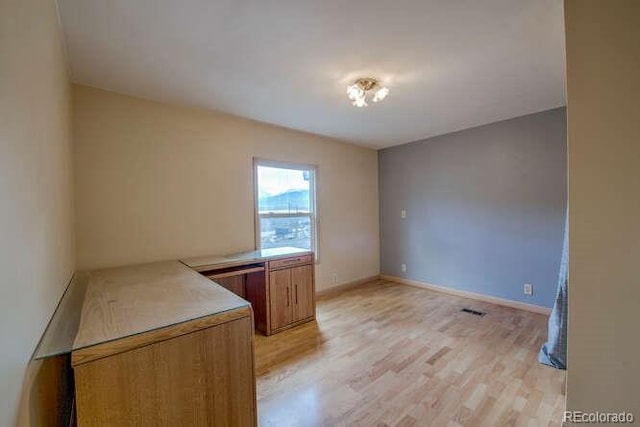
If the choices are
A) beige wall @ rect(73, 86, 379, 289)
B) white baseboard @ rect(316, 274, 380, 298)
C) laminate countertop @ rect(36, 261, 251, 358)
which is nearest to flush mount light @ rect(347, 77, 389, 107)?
beige wall @ rect(73, 86, 379, 289)

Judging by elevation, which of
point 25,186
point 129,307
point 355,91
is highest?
point 355,91

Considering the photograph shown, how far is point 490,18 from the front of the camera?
1.53 meters

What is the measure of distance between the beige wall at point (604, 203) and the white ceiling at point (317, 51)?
38cm

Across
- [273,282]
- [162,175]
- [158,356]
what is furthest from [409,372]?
[162,175]

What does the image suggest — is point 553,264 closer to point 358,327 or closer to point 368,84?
point 358,327

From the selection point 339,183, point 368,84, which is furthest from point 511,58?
point 339,183

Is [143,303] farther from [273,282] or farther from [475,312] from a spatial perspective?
[475,312]

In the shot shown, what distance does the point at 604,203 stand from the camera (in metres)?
1.24

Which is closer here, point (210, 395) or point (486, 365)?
point (210, 395)

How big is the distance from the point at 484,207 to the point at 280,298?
290cm

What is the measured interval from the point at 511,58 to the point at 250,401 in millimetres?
2721

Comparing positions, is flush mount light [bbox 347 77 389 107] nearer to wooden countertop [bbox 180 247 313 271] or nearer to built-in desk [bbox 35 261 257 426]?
wooden countertop [bbox 180 247 313 271]

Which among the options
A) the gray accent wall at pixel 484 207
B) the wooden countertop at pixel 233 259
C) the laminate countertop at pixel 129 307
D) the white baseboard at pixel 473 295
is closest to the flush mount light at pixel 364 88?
the wooden countertop at pixel 233 259

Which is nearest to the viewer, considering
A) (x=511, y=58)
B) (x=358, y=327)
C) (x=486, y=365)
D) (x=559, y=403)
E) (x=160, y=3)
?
(x=160, y=3)
